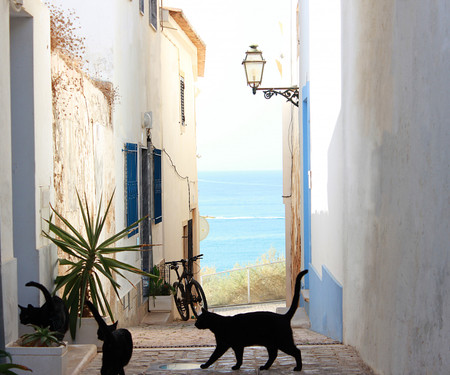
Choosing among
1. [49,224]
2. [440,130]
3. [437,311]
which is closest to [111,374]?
[49,224]

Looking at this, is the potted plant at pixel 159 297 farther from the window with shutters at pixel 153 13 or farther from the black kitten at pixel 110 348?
the black kitten at pixel 110 348

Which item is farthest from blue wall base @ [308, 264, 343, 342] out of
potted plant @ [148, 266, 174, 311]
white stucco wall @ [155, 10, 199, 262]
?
white stucco wall @ [155, 10, 199, 262]

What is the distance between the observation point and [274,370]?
5.92 m

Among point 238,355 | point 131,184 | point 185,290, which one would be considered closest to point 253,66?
point 131,184

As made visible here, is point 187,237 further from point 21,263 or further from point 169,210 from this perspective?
point 21,263

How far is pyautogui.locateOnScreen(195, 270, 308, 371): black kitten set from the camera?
5672mm

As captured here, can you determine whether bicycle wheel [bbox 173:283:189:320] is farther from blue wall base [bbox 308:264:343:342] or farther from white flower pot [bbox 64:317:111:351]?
white flower pot [bbox 64:317:111:351]

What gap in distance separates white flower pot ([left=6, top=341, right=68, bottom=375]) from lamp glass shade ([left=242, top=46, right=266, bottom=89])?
7.50 m

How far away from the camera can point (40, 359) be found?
17.9 feet

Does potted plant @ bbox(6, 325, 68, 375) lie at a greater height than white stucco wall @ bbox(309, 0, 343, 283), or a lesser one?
lesser

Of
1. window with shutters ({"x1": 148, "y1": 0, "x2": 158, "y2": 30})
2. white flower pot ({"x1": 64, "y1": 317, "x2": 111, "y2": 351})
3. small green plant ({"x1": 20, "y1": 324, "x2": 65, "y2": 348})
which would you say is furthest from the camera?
window with shutters ({"x1": 148, "y1": 0, "x2": 158, "y2": 30})

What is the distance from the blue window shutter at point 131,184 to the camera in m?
10.7

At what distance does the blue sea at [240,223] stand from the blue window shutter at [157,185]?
996 inches

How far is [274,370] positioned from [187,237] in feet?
40.4
